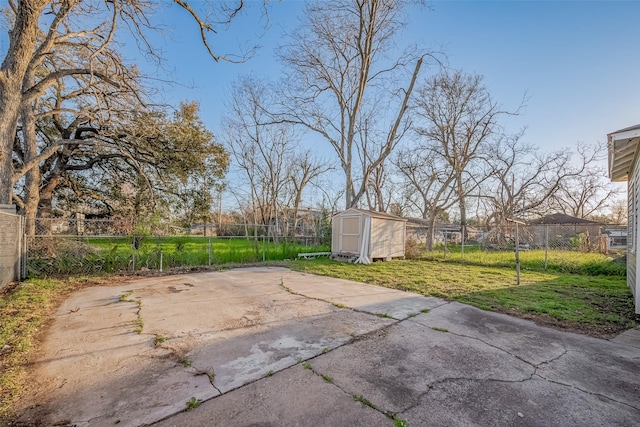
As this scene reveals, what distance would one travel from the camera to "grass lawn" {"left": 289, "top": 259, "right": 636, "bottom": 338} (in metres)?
3.78

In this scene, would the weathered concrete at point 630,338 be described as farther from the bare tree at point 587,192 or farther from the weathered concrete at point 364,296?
the bare tree at point 587,192

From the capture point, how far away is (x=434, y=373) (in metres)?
2.31

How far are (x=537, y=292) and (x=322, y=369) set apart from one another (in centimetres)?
517

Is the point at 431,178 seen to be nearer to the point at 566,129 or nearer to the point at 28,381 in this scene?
the point at 566,129

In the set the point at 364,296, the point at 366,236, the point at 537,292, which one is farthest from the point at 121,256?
the point at 537,292

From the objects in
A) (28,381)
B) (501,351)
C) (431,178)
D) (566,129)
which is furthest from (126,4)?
(431,178)

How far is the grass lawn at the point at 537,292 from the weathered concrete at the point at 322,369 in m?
0.56

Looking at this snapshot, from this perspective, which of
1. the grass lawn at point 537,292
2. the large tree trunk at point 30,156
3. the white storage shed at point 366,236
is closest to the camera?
the grass lawn at point 537,292

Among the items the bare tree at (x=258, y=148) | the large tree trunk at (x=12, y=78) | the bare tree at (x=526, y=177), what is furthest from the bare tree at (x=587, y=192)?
the large tree trunk at (x=12, y=78)

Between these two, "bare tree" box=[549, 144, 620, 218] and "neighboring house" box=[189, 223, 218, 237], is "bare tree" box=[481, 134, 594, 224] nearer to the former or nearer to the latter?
"bare tree" box=[549, 144, 620, 218]

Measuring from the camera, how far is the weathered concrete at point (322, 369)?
1.78 m

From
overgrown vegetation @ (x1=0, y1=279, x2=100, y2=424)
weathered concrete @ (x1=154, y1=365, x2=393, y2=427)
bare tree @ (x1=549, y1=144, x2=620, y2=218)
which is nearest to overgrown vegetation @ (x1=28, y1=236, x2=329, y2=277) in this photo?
overgrown vegetation @ (x1=0, y1=279, x2=100, y2=424)

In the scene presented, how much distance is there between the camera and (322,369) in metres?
2.34

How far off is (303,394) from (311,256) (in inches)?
378
